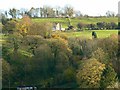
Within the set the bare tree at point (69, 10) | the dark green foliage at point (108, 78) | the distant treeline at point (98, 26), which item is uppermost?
the bare tree at point (69, 10)

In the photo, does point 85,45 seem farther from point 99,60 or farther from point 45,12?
point 45,12

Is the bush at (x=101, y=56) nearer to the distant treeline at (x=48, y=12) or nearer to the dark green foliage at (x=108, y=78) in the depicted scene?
the dark green foliage at (x=108, y=78)

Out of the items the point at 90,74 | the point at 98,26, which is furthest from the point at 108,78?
the point at 98,26

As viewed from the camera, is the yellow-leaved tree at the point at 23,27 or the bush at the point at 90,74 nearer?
the bush at the point at 90,74

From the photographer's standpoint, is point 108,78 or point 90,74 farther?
point 90,74

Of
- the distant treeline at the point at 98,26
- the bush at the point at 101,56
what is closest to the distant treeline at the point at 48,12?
the distant treeline at the point at 98,26

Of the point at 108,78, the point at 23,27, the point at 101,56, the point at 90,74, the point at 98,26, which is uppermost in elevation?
the point at 23,27

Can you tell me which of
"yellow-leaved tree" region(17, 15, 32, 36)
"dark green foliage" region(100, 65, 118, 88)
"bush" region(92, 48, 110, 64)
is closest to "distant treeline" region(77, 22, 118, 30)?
"yellow-leaved tree" region(17, 15, 32, 36)

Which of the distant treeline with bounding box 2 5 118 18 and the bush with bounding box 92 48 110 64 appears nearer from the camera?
the bush with bounding box 92 48 110 64

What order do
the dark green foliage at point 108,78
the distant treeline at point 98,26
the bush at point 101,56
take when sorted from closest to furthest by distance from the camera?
1. the dark green foliage at point 108,78
2. the bush at point 101,56
3. the distant treeline at point 98,26

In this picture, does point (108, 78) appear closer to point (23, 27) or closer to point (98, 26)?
point (23, 27)

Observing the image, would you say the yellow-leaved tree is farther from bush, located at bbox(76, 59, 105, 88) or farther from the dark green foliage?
the dark green foliage

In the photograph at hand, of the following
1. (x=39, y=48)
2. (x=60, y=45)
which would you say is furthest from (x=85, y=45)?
(x=39, y=48)
